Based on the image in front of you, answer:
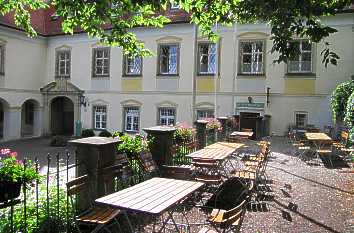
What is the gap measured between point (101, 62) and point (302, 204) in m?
19.9

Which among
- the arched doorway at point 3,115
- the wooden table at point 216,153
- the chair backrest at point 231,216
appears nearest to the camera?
the chair backrest at point 231,216

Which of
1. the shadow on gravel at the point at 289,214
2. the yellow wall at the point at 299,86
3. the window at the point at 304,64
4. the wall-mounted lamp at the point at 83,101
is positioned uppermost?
the window at the point at 304,64

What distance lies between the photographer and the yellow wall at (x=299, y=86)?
1978 cm

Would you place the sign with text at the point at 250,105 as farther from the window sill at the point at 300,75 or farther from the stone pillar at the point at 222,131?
the stone pillar at the point at 222,131

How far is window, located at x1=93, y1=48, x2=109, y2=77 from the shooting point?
82.1ft

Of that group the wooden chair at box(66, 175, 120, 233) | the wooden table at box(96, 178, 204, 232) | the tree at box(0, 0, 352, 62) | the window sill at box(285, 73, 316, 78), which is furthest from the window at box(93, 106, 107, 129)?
the wooden table at box(96, 178, 204, 232)

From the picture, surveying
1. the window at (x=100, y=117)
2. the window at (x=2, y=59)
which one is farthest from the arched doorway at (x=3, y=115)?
the window at (x=100, y=117)

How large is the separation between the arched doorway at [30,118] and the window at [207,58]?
38.0 ft

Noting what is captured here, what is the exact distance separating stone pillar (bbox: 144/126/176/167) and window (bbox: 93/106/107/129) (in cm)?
1763

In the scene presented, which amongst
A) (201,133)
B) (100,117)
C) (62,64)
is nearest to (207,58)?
(100,117)

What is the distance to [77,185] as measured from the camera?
16.4 ft

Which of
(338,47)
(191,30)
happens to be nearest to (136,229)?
(338,47)

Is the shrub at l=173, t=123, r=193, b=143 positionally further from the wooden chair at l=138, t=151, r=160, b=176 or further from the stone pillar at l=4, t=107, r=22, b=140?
the stone pillar at l=4, t=107, r=22, b=140

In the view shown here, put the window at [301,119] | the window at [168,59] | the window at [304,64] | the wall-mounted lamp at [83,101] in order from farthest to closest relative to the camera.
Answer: the wall-mounted lamp at [83,101]
the window at [168,59]
the window at [301,119]
the window at [304,64]
